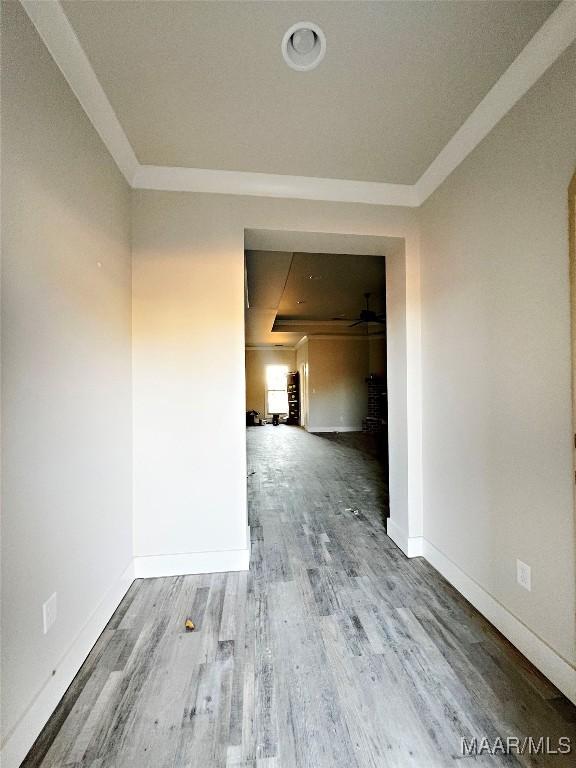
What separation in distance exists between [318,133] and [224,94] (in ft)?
1.76

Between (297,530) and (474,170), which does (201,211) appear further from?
(297,530)

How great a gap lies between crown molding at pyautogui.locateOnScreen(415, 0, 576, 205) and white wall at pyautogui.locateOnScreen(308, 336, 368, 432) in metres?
7.80

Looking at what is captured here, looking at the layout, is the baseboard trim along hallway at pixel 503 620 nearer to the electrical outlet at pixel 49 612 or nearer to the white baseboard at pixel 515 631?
the white baseboard at pixel 515 631

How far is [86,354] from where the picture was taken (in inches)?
60.6

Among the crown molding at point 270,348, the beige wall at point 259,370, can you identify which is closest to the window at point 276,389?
the beige wall at point 259,370

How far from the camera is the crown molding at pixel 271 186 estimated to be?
211cm

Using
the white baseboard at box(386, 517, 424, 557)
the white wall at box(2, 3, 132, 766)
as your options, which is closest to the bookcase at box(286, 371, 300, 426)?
the white baseboard at box(386, 517, 424, 557)

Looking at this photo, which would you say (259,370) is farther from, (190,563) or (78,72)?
(78,72)

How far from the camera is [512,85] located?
4.85 feet

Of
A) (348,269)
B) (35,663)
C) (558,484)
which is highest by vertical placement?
(348,269)

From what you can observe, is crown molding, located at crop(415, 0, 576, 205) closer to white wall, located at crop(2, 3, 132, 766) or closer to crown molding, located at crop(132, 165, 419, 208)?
crown molding, located at crop(132, 165, 419, 208)

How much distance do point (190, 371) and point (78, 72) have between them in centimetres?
149

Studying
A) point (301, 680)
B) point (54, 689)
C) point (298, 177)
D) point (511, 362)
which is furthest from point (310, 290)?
point (54, 689)

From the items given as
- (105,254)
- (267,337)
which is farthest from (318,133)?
(267,337)
